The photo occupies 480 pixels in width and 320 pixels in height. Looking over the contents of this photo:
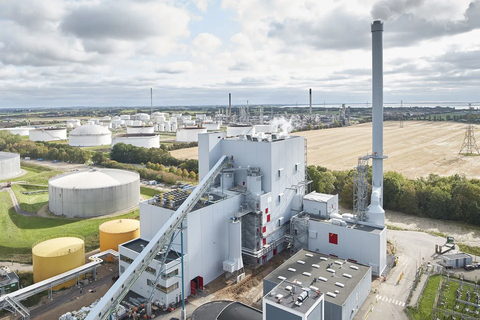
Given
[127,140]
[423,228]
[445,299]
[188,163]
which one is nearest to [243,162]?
[445,299]

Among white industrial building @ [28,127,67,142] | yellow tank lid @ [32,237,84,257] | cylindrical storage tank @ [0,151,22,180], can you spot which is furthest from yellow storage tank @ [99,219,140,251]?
white industrial building @ [28,127,67,142]

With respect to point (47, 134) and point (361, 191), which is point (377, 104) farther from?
point (47, 134)

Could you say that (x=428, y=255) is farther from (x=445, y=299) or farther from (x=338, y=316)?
(x=338, y=316)

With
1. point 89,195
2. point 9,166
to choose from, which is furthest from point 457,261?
point 9,166

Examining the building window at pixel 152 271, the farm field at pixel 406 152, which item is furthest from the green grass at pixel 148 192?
the building window at pixel 152 271

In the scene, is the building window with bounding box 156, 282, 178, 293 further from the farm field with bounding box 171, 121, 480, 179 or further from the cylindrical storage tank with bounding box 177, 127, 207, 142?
the cylindrical storage tank with bounding box 177, 127, 207, 142

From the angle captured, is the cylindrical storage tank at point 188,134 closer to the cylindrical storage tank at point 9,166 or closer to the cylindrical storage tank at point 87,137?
the cylindrical storage tank at point 87,137
